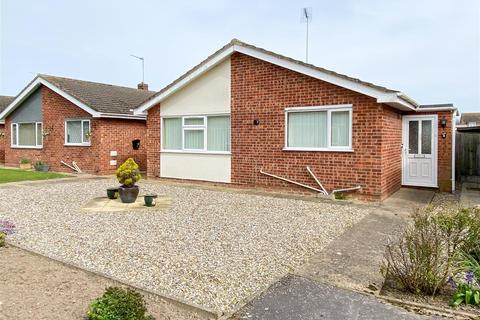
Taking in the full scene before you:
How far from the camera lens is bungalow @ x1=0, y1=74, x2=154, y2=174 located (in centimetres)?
1675

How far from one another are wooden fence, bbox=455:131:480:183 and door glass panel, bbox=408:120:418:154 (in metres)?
3.86

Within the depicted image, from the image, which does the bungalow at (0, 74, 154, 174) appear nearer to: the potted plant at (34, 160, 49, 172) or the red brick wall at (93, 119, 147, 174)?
the red brick wall at (93, 119, 147, 174)

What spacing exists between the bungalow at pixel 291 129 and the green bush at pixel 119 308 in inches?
317

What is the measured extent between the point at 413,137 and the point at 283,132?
4.59 metres

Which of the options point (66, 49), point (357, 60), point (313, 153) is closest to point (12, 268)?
point (313, 153)

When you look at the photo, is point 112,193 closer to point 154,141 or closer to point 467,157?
point 154,141

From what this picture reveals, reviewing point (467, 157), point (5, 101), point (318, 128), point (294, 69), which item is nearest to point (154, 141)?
point (294, 69)

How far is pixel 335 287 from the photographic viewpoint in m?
4.43

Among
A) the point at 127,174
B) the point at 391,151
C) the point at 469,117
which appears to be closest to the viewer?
the point at 127,174

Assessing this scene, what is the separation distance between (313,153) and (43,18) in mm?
10502

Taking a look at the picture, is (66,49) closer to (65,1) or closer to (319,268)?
(65,1)

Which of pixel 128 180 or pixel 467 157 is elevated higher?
pixel 467 157

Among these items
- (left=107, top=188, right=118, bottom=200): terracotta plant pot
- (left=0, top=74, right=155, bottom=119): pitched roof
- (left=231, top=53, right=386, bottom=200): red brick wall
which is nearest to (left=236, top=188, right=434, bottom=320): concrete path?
(left=231, top=53, right=386, bottom=200): red brick wall

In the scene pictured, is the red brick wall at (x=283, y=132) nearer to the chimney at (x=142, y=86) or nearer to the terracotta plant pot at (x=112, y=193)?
the terracotta plant pot at (x=112, y=193)
